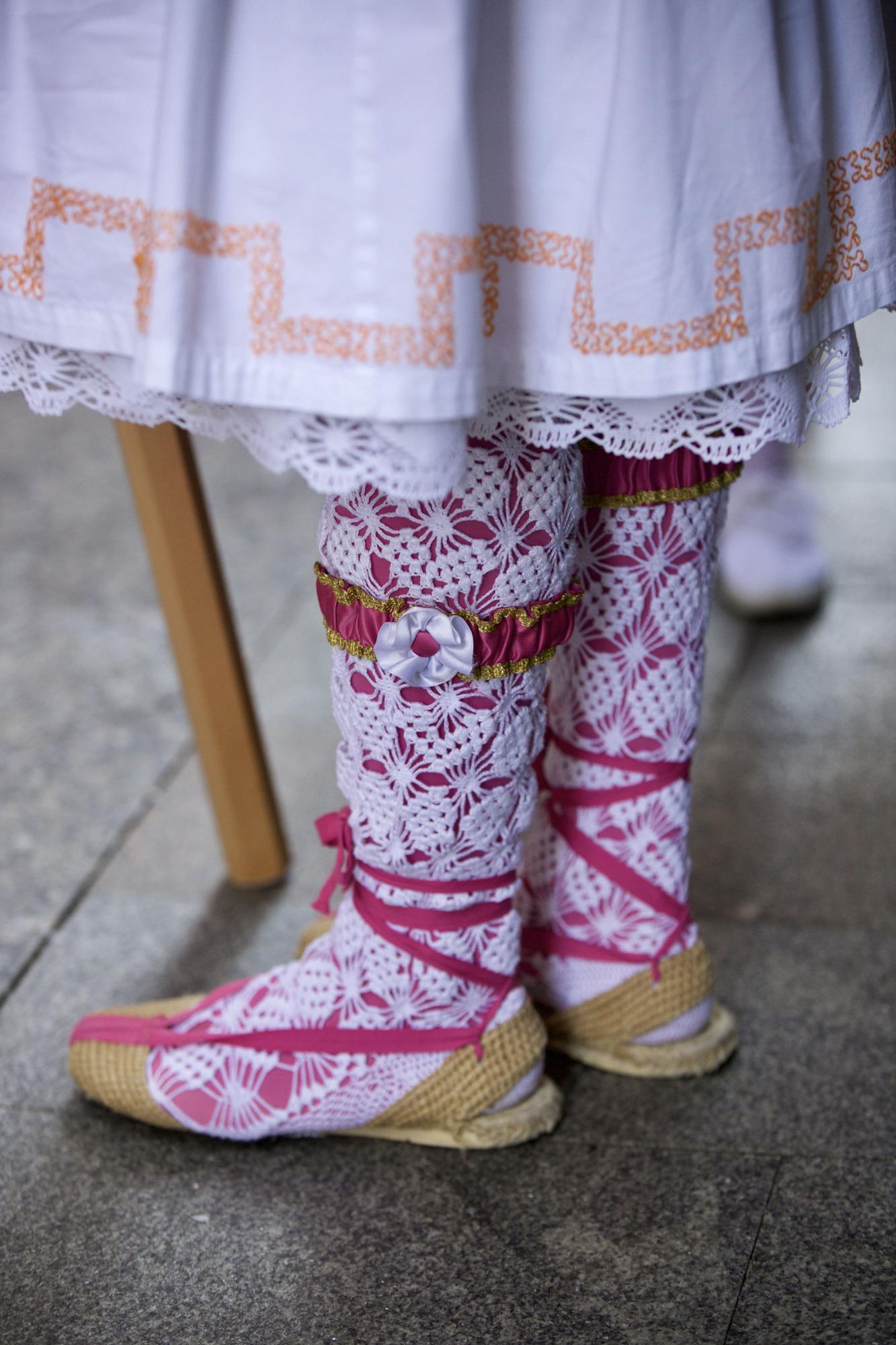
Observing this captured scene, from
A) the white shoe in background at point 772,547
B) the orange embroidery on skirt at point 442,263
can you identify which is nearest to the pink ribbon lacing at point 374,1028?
the orange embroidery on skirt at point 442,263

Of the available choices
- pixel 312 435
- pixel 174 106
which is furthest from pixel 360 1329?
pixel 174 106

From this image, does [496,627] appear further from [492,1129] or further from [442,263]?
[492,1129]

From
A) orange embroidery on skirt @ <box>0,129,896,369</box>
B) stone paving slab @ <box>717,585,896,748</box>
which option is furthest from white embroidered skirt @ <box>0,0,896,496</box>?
stone paving slab @ <box>717,585,896,748</box>

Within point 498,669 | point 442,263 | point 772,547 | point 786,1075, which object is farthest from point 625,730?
point 772,547

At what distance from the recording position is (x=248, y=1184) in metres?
0.81

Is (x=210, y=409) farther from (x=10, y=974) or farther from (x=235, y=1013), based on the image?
(x=10, y=974)

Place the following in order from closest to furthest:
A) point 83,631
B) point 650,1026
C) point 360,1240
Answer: point 360,1240
point 650,1026
point 83,631

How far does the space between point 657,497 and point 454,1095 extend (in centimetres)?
39

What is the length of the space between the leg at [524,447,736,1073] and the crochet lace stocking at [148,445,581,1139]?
0.07 metres

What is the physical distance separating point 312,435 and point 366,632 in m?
0.17

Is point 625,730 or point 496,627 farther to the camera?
point 625,730

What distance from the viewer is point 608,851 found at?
849 mm

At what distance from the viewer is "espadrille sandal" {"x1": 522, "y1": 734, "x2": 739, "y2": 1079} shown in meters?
0.84

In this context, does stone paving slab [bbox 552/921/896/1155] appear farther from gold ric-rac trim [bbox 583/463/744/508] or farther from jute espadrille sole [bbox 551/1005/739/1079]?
gold ric-rac trim [bbox 583/463/744/508]
